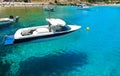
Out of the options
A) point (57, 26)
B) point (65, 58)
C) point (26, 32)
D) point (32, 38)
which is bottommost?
point (65, 58)

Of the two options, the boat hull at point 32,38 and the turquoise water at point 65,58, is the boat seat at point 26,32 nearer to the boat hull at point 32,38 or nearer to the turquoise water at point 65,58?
the turquoise water at point 65,58

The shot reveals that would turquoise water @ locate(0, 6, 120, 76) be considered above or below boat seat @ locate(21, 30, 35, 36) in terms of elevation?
below

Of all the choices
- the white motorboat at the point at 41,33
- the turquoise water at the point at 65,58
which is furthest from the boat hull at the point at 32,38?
the turquoise water at the point at 65,58

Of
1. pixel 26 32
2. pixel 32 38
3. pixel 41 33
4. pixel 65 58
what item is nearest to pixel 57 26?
pixel 41 33

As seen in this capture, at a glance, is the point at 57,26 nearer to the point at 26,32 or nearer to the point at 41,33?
the point at 41,33

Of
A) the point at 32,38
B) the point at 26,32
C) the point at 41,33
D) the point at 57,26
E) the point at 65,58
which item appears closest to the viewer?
the point at 32,38

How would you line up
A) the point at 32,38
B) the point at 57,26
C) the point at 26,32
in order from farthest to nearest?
the point at 26,32, the point at 57,26, the point at 32,38

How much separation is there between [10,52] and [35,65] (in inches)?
236

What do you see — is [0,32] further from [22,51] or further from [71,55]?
[71,55]

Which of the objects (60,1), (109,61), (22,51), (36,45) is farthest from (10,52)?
(60,1)

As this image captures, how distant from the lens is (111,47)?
32875mm

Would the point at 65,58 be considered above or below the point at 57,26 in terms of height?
below

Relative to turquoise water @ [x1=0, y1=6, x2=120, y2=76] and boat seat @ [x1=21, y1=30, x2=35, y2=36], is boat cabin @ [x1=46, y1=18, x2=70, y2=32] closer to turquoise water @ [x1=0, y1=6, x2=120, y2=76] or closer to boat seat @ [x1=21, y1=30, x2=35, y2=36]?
turquoise water @ [x1=0, y1=6, x2=120, y2=76]

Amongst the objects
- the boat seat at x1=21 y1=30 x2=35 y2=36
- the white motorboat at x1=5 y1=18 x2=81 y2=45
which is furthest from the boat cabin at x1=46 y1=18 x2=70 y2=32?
the boat seat at x1=21 y1=30 x2=35 y2=36
